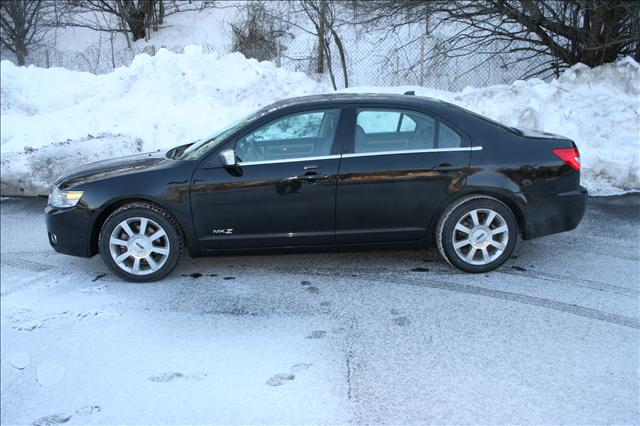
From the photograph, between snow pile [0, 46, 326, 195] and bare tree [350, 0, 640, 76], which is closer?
snow pile [0, 46, 326, 195]

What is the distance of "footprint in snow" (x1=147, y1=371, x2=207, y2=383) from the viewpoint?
10.9 ft

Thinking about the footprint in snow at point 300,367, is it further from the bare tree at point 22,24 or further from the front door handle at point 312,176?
the bare tree at point 22,24

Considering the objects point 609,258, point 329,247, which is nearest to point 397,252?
point 329,247

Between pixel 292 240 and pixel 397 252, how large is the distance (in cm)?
120

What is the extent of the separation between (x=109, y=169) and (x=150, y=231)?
722 millimetres

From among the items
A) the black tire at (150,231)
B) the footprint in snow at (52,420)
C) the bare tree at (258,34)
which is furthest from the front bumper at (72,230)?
the bare tree at (258,34)

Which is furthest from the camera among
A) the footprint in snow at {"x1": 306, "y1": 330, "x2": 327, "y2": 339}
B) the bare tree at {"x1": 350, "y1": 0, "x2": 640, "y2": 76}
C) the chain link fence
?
the chain link fence

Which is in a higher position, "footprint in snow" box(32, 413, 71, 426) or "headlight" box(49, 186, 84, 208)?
"headlight" box(49, 186, 84, 208)

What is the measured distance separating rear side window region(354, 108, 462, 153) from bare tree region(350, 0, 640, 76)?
642cm

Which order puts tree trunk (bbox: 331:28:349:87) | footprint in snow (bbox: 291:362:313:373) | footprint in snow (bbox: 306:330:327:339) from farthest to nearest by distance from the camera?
tree trunk (bbox: 331:28:349:87), footprint in snow (bbox: 306:330:327:339), footprint in snow (bbox: 291:362:313:373)

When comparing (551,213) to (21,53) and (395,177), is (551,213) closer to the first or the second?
(395,177)

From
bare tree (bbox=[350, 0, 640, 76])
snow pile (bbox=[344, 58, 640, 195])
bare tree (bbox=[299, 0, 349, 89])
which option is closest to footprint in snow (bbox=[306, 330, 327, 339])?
snow pile (bbox=[344, 58, 640, 195])

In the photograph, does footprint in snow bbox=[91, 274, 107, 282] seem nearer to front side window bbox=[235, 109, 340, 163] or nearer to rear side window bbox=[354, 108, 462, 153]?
front side window bbox=[235, 109, 340, 163]

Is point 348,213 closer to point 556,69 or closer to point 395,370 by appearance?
point 395,370
